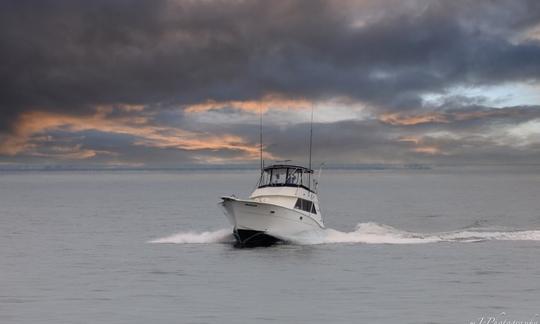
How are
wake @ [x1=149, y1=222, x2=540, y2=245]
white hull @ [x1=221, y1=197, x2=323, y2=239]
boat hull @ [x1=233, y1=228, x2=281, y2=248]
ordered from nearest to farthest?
1. white hull @ [x1=221, y1=197, x2=323, y2=239]
2. boat hull @ [x1=233, y1=228, x2=281, y2=248]
3. wake @ [x1=149, y1=222, x2=540, y2=245]

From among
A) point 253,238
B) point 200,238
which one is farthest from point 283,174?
point 200,238

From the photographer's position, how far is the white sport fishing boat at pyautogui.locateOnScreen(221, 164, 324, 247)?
131 ft

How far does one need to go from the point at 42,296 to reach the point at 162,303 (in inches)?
219

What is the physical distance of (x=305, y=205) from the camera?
42.6 m

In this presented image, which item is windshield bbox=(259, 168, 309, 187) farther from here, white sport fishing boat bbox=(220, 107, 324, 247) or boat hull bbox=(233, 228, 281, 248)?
boat hull bbox=(233, 228, 281, 248)

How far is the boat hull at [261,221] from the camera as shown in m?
39.7

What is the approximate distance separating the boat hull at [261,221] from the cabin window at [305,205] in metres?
0.67

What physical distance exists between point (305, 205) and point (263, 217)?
3903 millimetres

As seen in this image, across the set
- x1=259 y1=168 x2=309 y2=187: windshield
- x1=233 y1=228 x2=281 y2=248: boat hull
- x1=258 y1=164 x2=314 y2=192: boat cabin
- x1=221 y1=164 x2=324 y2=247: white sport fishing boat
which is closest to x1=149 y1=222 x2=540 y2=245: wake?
x1=221 y1=164 x2=324 y2=247: white sport fishing boat

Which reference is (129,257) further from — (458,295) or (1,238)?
(458,295)

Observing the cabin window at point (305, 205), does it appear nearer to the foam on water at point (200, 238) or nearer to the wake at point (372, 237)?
the wake at point (372, 237)

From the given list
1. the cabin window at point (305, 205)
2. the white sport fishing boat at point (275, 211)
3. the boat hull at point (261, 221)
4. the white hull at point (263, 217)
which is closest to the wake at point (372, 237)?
the white sport fishing boat at point (275, 211)

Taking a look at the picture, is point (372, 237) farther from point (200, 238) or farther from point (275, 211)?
point (200, 238)

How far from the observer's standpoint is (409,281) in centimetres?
3038
